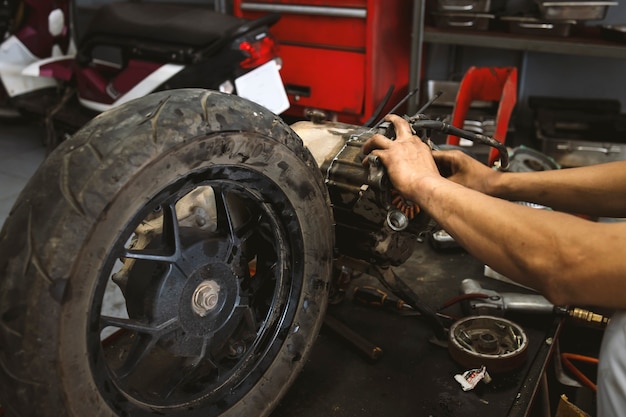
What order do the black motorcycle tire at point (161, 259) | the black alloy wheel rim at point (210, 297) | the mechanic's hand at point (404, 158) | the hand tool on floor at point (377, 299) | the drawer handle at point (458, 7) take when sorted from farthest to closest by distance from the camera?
1. the drawer handle at point (458, 7)
2. the hand tool on floor at point (377, 299)
3. the mechanic's hand at point (404, 158)
4. the black alloy wheel rim at point (210, 297)
5. the black motorcycle tire at point (161, 259)

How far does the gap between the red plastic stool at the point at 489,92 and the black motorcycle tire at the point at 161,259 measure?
3.98 feet

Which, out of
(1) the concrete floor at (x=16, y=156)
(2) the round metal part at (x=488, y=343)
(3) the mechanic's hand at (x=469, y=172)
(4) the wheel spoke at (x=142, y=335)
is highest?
(3) the mechanic's hand at (x=469, y=172)

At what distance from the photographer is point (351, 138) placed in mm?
1196

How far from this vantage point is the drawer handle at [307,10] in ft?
8.48

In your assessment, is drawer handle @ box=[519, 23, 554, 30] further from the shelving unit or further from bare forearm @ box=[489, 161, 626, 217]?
bare forearm @ box=[489, 161, 626, 217]

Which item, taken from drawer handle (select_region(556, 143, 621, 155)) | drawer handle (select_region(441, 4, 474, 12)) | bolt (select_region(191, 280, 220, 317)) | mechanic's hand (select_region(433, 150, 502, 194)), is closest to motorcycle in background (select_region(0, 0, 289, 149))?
drawer handle (select_region(441, 4, 474, 12))

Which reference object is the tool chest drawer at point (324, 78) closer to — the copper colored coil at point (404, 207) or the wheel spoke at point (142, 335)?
the copper colored coil at point (404, 207)

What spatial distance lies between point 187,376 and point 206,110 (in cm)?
46

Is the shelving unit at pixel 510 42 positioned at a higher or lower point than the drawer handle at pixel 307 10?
lower

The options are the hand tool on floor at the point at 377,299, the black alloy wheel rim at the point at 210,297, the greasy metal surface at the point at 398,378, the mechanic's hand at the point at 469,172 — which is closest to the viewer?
the black alloy wheel rim at the point at 210,297

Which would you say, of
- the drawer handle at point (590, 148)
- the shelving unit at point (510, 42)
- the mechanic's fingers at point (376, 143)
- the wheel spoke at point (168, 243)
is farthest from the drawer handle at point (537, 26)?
the wheel spoke at point (168, 243)

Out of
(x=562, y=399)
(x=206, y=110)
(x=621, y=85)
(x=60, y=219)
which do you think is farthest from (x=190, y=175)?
(x=621, y=85)

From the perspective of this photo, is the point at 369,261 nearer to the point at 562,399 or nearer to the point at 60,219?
the point at 562,399

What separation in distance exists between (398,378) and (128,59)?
7.14 ft
